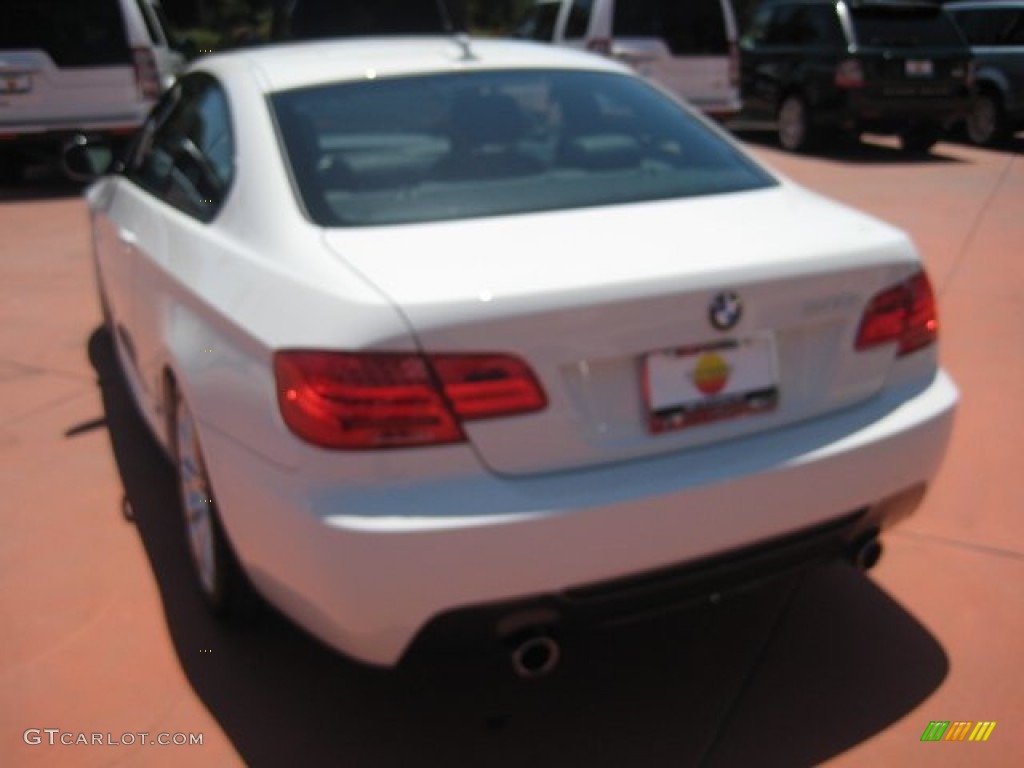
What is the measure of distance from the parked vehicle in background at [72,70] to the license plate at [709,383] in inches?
366

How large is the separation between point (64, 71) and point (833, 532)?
9715 mm

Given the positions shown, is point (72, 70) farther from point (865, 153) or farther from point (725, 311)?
point (725, 311)

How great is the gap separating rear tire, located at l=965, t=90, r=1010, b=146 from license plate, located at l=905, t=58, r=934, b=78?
3.71 feet

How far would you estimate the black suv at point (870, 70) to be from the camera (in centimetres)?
1149

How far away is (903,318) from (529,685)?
1283 millimetres

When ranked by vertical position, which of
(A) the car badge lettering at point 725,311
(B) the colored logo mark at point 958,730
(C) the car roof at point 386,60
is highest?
(C) the car roof at point 386,60

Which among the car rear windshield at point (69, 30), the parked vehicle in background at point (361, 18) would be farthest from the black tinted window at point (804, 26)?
the car rear windshield at point (69, 30)

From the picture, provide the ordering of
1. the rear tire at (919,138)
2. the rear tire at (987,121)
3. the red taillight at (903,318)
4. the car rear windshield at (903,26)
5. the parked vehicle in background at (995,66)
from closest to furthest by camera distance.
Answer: the red taillight at (903,318) < the car rear windshield at (903,26) < the parked vehicle in background at (995,66) < the rear tire at (919,138) < the rear tire at (987,121)

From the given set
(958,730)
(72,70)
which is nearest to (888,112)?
(72,70)

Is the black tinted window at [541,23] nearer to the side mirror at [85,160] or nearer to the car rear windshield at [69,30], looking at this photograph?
the car rear windshield at [69,30]

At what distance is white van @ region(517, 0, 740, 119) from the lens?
10820mm

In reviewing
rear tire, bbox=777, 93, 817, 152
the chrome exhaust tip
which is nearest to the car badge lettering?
the chrome exhaust tip

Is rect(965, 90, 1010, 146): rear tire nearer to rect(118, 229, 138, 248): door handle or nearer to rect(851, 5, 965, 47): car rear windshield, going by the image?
rect(851, 5, 965, 47): car rear windshield

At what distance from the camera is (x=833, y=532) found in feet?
8.16
